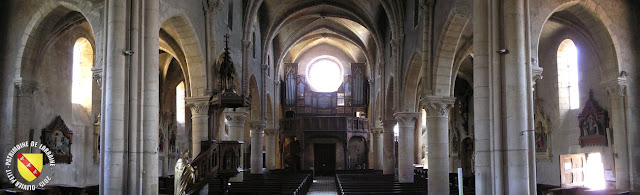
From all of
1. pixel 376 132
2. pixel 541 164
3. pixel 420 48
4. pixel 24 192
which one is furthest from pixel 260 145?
pixel 24 192

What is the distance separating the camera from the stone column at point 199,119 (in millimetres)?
18391

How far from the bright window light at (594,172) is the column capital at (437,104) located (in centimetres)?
492

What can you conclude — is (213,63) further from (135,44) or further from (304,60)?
(304,60)

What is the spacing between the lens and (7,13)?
1593 centimetres

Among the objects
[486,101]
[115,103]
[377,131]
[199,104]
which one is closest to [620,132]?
[486,101]

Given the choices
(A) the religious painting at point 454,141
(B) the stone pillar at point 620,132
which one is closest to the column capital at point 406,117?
(A) the religious painting at point 454,141

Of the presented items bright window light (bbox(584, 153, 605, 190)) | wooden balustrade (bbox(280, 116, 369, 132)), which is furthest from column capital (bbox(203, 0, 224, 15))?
wooden balustrade (bbox(280, 116, 369, 132))

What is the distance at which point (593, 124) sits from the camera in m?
18.1

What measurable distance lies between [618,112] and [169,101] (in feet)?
69.1

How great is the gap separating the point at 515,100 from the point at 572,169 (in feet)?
31.0

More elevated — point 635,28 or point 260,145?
point 635,28

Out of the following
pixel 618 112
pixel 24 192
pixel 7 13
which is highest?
pixel 7 13

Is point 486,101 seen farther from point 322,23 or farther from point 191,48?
point 322,23

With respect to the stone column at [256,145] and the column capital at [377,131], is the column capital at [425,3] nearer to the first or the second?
the stone column at [256,145]
